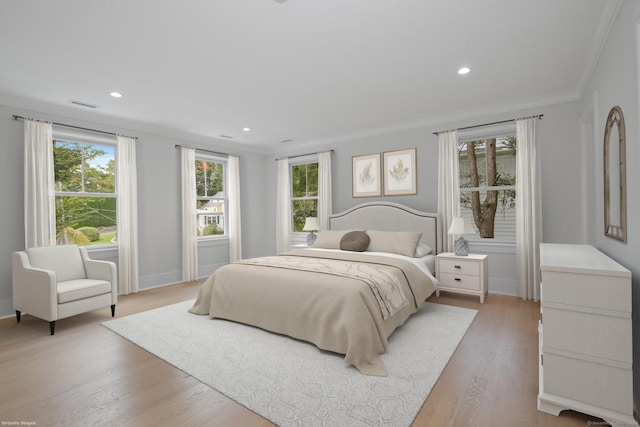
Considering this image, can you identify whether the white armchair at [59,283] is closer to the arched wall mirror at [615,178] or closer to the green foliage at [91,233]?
the green foliage at [91,233]

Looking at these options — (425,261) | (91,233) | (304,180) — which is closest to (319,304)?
(425,261)

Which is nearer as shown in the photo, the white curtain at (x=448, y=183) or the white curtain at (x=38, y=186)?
the white curtain at (x=38, y=186)

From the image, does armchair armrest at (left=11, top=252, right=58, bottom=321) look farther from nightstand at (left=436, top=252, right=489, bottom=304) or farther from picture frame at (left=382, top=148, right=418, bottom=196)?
picture frame at (left=382, top=148, right=418, bottom=196)

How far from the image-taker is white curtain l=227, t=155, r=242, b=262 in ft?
20.5

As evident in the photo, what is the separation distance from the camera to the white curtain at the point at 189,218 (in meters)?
5.46

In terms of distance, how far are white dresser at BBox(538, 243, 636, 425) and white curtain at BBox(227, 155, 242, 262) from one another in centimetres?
535

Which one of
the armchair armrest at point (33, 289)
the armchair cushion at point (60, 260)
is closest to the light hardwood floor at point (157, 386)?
the armchair armrest at point (33, 289)

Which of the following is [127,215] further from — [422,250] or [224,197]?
[422,250]

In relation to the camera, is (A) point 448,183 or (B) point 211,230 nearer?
(A) point 448,183

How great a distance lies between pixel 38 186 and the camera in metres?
3.92

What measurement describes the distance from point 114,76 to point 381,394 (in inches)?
150

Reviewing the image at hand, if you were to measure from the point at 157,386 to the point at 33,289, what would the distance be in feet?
7.28

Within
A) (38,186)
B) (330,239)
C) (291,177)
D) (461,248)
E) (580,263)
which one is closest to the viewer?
(580,263)

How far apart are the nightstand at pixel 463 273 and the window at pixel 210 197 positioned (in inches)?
166
